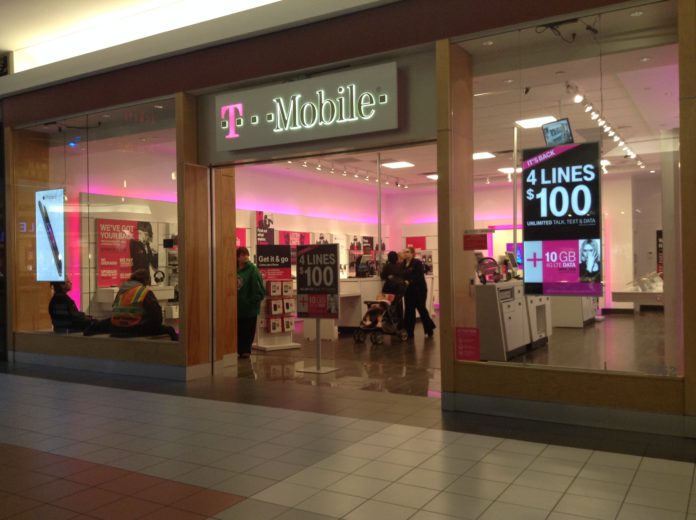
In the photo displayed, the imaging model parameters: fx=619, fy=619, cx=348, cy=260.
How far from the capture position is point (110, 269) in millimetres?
8891

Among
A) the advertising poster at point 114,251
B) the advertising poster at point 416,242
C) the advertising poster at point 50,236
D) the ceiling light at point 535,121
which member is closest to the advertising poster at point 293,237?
the advertising poster at point 416,242

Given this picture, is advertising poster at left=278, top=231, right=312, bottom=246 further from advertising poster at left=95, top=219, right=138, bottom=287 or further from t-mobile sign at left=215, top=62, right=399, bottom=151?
t-mobile sign at left=215, top=62, right=399, bottom=151

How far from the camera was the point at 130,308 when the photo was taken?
320 inches

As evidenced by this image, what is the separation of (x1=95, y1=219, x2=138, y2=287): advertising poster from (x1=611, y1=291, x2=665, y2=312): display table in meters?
6.24

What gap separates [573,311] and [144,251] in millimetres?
5810

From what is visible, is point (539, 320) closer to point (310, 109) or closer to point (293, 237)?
point (310, 109)

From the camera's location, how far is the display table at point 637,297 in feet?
20.2

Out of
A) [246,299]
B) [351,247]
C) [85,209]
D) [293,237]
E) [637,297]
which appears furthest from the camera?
[351,247]

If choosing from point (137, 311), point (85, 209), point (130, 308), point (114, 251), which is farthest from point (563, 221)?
point (85, 209)

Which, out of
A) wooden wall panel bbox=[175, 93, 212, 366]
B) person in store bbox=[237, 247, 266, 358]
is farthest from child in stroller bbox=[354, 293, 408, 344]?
wooden wall panel bbox=[175, 93, 212, 366]

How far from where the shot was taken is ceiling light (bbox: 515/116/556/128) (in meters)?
5.46

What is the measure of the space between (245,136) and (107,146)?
9.50ft

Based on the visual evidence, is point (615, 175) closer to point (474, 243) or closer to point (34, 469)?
point (474, 243)

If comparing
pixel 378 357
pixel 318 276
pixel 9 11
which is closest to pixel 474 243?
pixel 318 276
